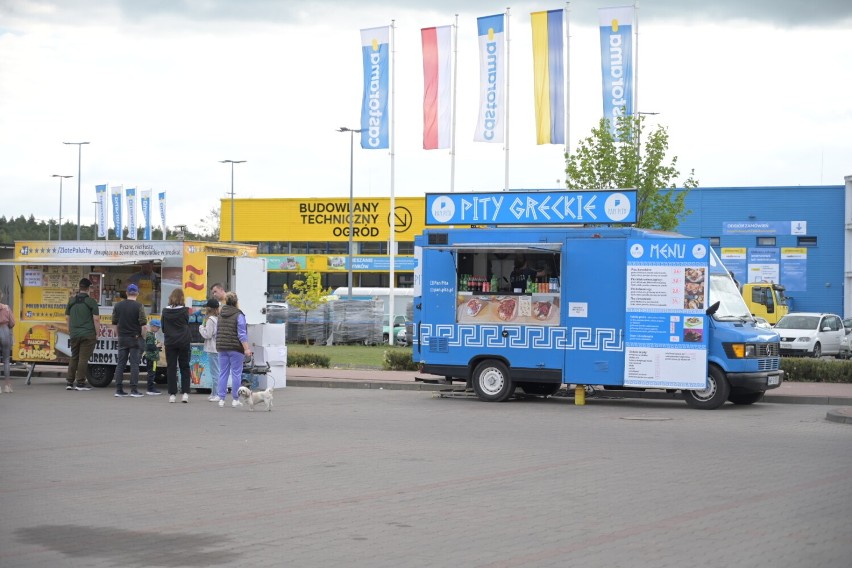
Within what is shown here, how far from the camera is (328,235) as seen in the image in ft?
250

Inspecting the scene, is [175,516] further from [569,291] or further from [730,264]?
[730,264]

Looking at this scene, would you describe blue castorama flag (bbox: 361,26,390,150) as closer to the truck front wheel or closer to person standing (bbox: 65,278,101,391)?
person standing (bbox: 65,278,101,391)

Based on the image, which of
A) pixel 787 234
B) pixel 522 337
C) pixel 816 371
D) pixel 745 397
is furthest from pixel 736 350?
pixel 787 234

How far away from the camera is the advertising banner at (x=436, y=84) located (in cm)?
3562

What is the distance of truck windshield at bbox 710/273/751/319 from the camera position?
1917cm

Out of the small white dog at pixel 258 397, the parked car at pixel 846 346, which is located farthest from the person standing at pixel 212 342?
the parked car at pixel 846 346

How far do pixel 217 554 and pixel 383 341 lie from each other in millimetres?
39687

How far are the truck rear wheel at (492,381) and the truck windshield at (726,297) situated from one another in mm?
3786

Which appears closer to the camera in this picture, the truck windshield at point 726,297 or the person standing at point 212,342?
the truck windshield at point 726,297

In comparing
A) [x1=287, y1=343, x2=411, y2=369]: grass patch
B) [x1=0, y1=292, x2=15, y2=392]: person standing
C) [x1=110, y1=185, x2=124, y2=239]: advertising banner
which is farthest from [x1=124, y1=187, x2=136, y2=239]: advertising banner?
[x1=0, y1=292, x2=15, y2=392]: person standing

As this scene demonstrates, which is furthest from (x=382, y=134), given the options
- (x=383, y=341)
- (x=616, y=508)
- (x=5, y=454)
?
(x=616, y=508)

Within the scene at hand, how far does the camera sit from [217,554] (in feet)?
24.2

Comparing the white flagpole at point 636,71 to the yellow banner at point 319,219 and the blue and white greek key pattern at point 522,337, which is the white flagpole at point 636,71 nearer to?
the blue and white greek key pattern at point 522,337

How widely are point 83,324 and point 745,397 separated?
12.0 m
